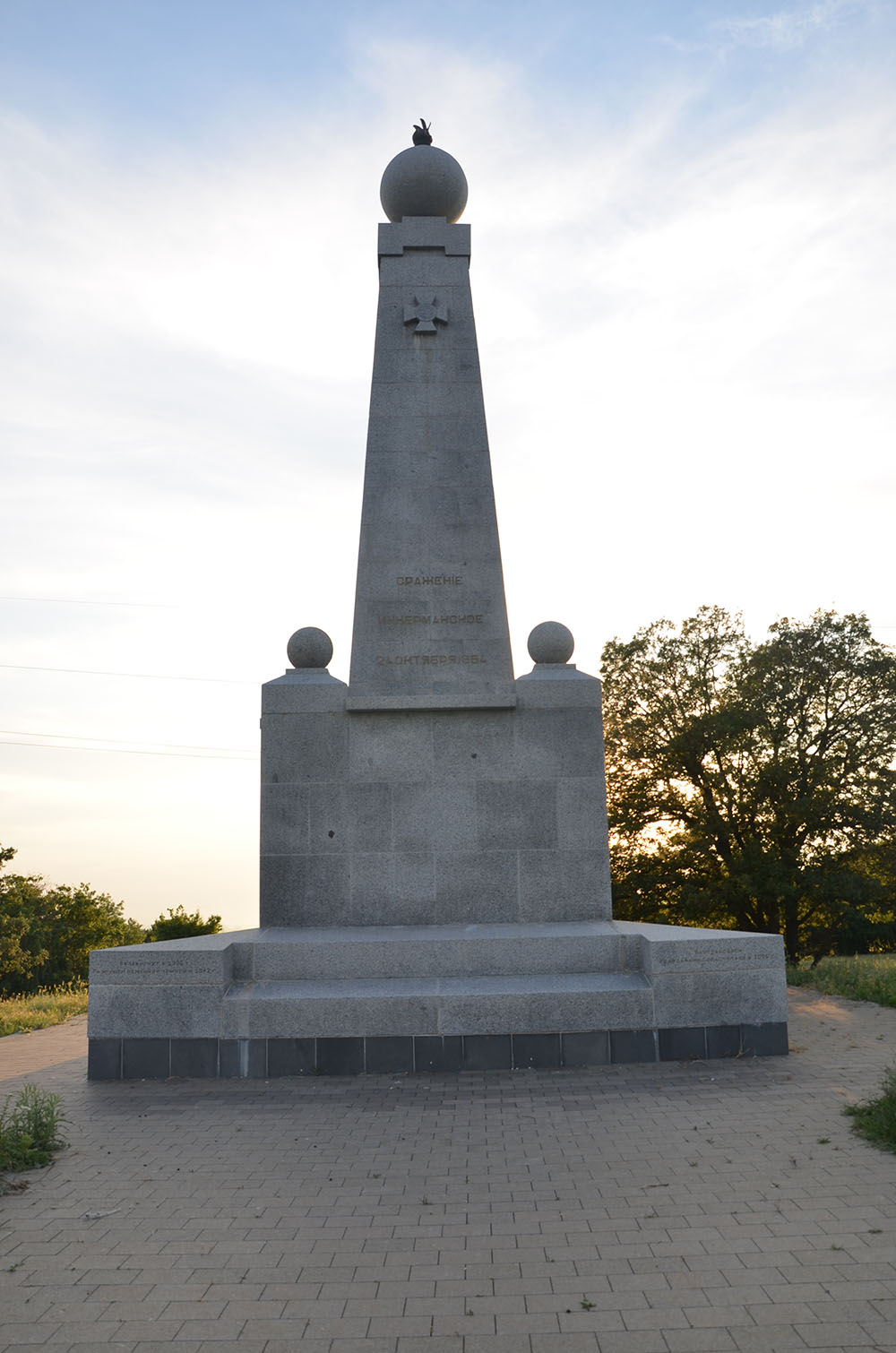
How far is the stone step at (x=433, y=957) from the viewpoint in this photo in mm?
9664

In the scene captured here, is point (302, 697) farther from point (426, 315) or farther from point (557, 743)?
point (426, 315)

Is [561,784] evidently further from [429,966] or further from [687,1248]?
[687,1248]

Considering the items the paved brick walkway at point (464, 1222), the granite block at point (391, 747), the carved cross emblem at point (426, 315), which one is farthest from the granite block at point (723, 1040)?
the carved cross emblem at point (426, 315)

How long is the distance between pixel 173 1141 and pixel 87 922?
139 feet

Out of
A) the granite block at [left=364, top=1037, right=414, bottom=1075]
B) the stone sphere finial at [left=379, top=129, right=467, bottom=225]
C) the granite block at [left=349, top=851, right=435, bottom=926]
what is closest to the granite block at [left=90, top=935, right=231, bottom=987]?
the granite block at [left=364, top=1037, right=414, bottom=1075]

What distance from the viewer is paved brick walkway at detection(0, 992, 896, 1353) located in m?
4.07

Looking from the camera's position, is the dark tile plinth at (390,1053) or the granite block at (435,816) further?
the granite block at (435,816)

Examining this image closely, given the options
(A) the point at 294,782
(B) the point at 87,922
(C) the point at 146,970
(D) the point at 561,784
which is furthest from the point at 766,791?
(B) the point at 87,922

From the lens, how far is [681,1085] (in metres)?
8.08

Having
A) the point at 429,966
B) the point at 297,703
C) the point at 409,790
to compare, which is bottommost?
the point at 429,966

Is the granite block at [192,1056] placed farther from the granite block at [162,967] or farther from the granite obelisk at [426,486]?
the granite obelisk at [426,486]

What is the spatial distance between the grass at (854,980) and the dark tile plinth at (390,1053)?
5.10m

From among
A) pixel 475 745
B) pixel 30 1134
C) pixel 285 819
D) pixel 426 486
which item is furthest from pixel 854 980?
pixel 30 1134

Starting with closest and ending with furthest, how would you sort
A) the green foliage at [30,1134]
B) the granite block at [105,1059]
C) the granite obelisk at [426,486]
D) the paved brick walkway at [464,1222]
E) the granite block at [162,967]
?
the paved brick walkway at [464,1222] < the green foliage at [30,1134] < the granite block at [105,1059] < the granite block at [162,967] < the granite obelisk at [426,486]
